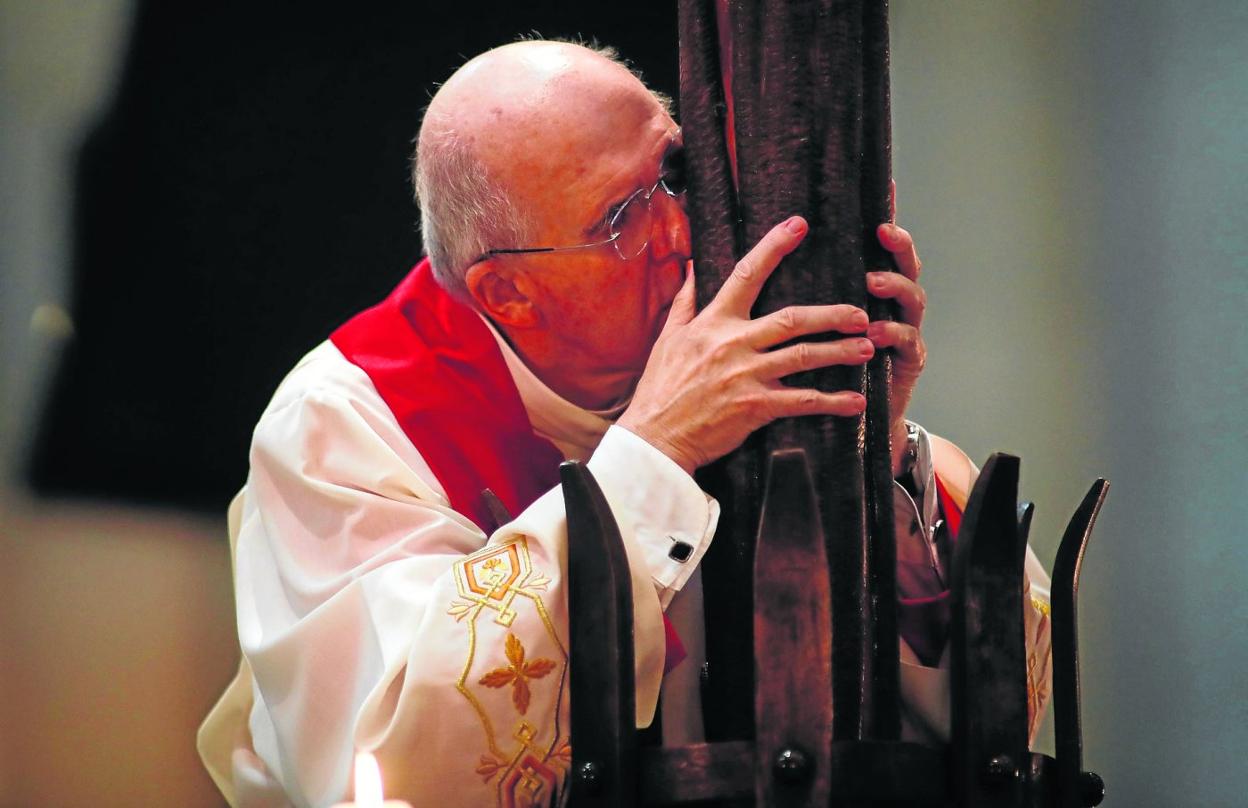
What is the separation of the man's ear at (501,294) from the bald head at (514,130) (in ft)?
0.12

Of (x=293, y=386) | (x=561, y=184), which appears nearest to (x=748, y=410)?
(x=561, y=184)

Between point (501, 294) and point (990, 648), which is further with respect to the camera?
point (501, 294)

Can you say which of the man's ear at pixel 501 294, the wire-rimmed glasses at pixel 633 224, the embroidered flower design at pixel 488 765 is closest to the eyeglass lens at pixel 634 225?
the wire-rimmed glasses at pixel 633 224

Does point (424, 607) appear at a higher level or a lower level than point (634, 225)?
lower

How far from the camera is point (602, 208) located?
2.31 metres

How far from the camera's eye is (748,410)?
1.71 m

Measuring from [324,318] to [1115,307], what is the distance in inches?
88.0

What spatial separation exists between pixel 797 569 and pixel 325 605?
3.07ft

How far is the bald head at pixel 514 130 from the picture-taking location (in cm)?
233

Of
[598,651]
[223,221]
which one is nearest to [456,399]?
[598,651]

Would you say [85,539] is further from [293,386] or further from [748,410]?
[748,410]

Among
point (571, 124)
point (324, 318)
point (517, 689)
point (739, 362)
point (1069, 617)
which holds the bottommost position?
point (517, 689)

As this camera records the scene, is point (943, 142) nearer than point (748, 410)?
No

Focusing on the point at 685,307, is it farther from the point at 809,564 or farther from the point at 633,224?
the point at 809,564
